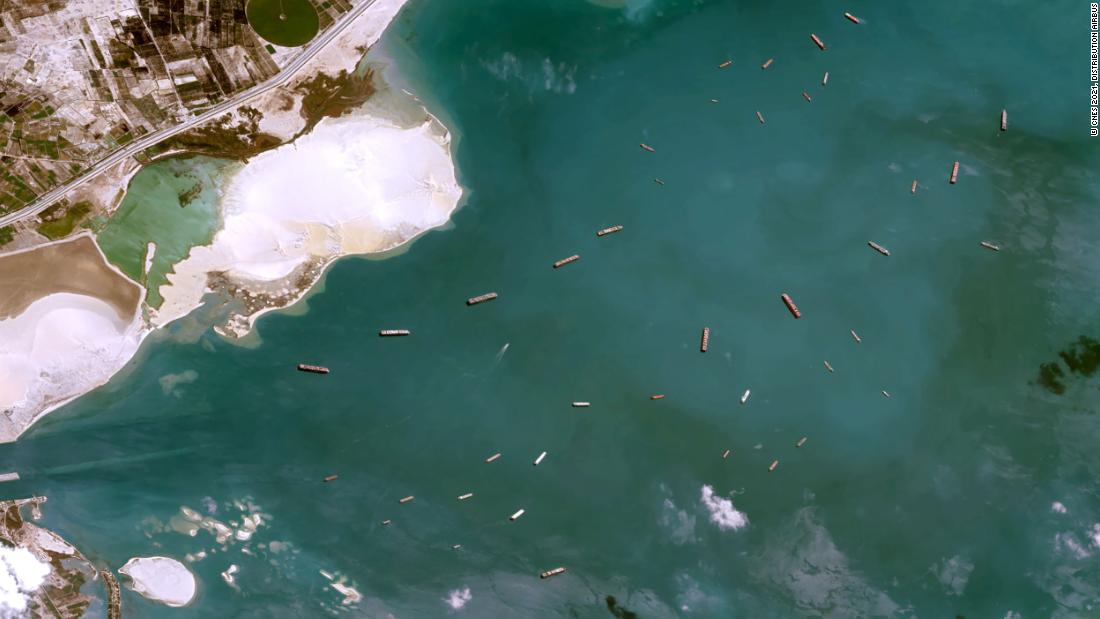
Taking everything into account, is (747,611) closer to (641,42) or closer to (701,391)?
(701,391)

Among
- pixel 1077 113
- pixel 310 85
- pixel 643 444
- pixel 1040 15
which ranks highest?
pixel 310 85

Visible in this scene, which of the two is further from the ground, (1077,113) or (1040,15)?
(1040,15)

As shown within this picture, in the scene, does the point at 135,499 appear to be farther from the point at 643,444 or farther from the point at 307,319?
the point at 643,444

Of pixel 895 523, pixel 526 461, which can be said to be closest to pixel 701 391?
pixel 526 461

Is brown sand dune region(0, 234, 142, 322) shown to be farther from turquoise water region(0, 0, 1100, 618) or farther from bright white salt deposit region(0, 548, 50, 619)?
bright white salt deposit region(0, 548, 50, 619)

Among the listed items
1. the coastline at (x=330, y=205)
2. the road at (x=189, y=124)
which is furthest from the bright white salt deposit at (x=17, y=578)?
the road at (x=189, y=124)

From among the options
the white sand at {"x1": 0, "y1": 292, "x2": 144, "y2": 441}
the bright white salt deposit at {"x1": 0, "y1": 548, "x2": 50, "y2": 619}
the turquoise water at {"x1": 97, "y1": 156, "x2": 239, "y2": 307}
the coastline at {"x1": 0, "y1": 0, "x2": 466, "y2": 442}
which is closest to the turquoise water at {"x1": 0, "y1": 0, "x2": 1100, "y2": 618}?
the coastline at {"x1": 0, "y1": 0, "x2": 466, "y2": 442}

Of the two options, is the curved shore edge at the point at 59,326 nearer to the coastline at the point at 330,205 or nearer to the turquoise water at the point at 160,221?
the coastline at the point at 330,205
